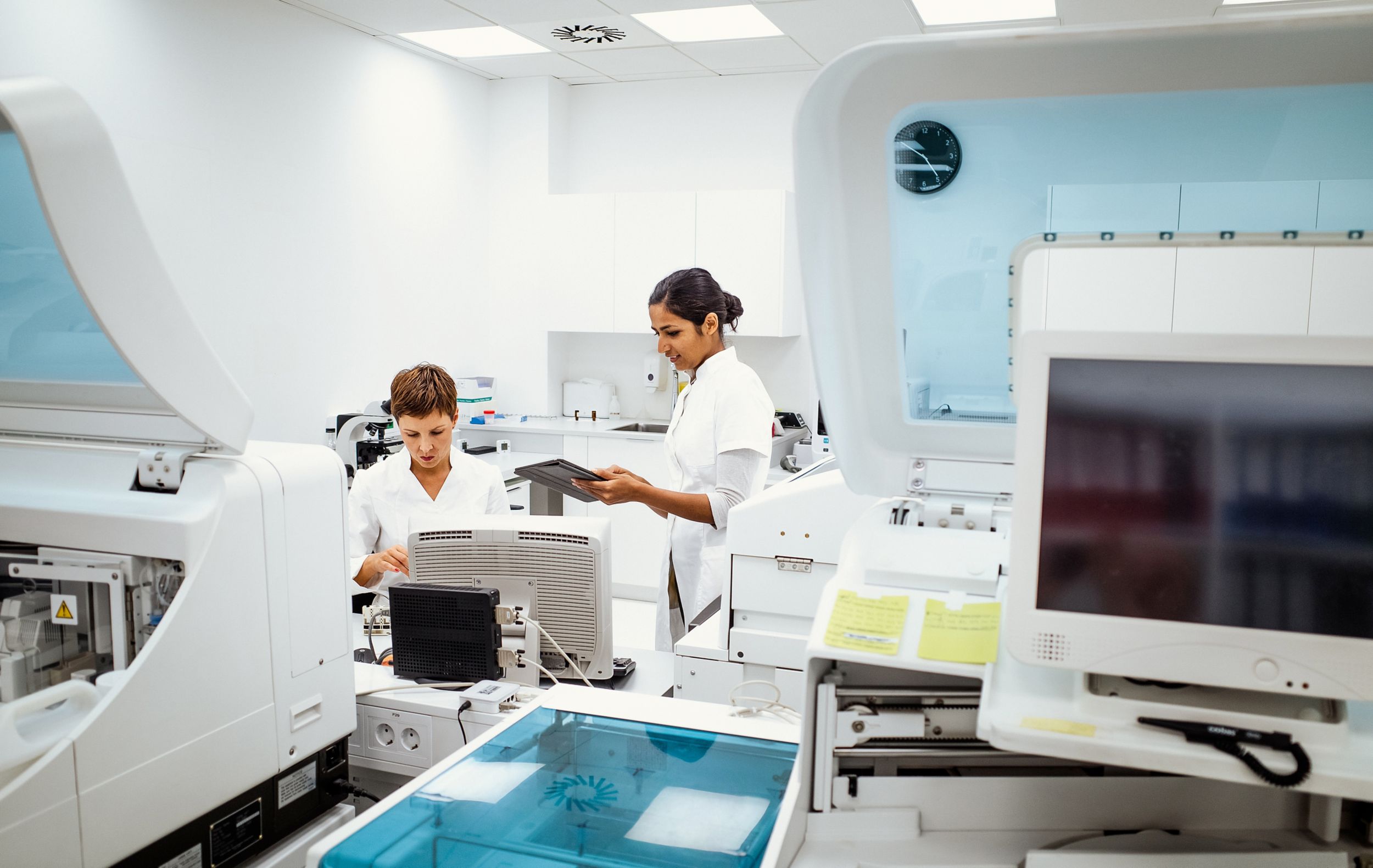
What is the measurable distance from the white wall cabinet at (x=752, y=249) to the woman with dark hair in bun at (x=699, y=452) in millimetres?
1894

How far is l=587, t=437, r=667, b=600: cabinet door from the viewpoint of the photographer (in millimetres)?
4426

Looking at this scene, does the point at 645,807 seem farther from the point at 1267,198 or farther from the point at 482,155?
the point at 482,155

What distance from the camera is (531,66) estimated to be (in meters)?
4.58

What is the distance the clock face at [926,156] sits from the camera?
45.8 inches

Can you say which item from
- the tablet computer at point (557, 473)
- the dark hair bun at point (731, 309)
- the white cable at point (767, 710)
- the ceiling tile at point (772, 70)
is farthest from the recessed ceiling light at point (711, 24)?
the white cable at point (767, 710)

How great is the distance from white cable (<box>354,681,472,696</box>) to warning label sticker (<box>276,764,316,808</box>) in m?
0.19

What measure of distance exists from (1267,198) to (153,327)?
1391 millimetres

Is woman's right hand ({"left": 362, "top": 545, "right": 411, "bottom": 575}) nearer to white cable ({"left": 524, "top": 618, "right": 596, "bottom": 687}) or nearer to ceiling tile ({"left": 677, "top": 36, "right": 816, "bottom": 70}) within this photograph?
white cable ({"left": 524, "top": 618, "right": 596, "bottom": 687})

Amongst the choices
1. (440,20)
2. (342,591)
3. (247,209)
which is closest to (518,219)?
(440,20)

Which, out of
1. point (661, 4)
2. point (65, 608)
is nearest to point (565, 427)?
point (661, 4)

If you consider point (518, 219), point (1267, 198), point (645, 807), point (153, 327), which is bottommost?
point (645, 807)

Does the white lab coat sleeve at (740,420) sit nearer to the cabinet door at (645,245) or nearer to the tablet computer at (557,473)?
the tablet computer at (557,473)

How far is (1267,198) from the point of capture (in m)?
1.11

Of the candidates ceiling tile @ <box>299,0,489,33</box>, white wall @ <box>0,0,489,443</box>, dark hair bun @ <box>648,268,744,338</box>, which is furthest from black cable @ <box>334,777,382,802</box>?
ceiling tile @ <box>299,0,489,33</box>
